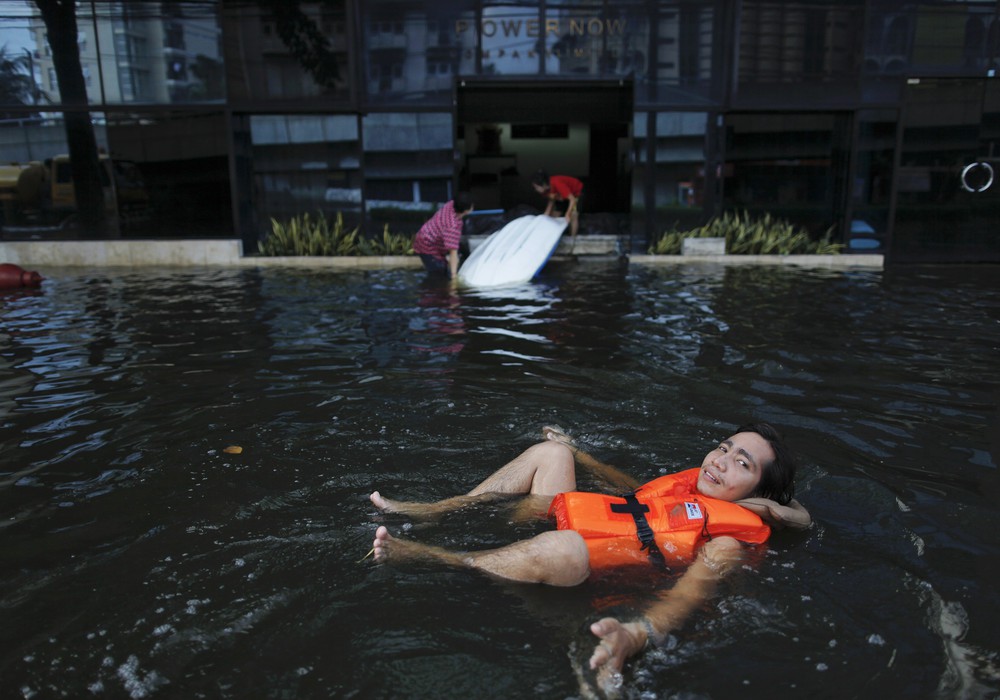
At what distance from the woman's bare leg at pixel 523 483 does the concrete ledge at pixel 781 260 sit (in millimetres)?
10062

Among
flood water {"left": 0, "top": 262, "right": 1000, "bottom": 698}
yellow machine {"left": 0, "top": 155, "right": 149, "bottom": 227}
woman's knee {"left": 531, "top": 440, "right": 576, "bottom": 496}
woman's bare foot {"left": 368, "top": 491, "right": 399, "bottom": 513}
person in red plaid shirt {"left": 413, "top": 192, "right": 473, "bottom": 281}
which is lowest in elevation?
flood water {"left": 0, "top": 262, "right": 1000, "bottom": 698}

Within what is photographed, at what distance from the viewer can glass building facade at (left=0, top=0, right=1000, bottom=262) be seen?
1380cm

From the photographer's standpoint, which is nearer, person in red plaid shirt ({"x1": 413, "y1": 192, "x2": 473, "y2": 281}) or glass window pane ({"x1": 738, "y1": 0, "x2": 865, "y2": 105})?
person in red plaid shirt ({"x1": 413, "y1": 192, "x2": 473, "y2": 281})

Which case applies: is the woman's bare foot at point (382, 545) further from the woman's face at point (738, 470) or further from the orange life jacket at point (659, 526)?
the woman's face at point (738, 470)

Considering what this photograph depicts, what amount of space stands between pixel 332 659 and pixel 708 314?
708 centimetres

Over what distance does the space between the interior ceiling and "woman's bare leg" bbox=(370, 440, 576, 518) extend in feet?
41.9

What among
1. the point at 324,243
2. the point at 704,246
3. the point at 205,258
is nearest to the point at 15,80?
the point at 205,258

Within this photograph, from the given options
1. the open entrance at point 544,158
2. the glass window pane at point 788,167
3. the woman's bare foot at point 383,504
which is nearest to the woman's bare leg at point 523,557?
the woman's bare foot at point 383,504

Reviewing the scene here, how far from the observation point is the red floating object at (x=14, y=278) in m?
11.1

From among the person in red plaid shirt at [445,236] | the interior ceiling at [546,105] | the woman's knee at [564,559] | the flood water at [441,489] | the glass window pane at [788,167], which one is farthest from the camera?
the interior ceiling at [546,105]

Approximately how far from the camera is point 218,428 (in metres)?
5.50

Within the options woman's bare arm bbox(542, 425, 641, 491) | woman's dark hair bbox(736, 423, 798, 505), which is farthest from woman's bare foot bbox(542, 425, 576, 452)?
woman's dark hair bbox(736, 423, 798, 505)

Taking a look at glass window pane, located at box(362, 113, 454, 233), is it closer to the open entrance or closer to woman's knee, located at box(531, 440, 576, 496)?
the open entrance

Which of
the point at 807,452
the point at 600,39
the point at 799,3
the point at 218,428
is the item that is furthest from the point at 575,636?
the point at 799,3
